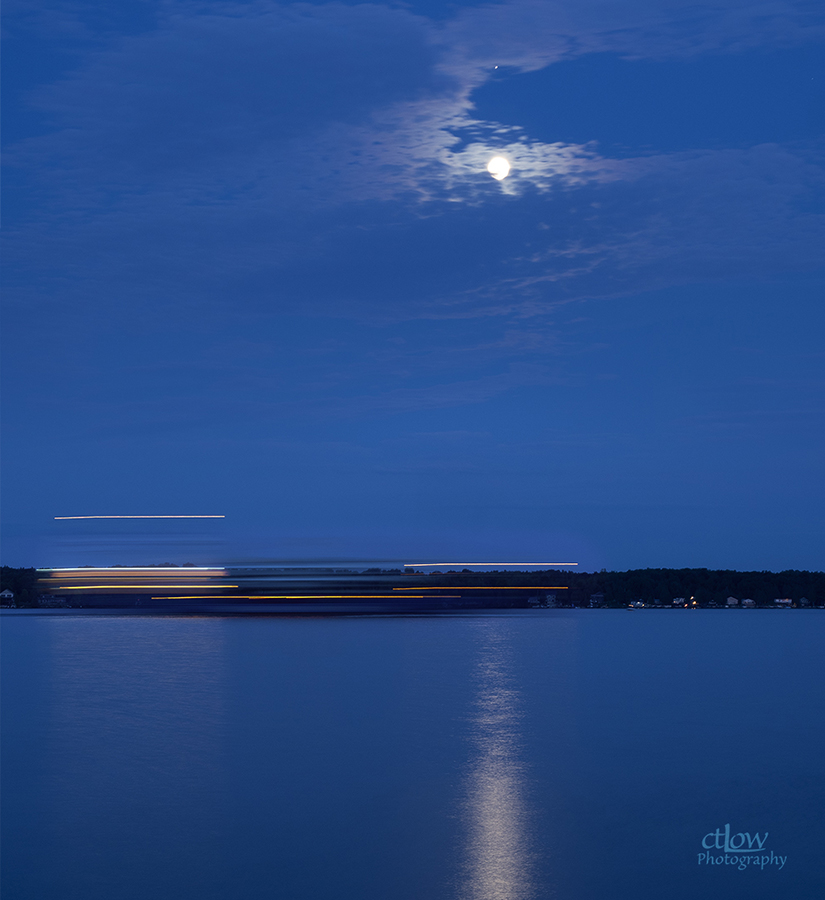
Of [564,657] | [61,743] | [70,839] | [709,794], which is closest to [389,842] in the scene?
[70,839]

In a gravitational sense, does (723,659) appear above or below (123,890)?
below

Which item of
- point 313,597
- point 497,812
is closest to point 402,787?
point 497,812

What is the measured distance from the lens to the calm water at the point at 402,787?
1202cm

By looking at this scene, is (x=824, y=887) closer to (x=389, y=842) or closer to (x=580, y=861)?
(x=580, y=861)

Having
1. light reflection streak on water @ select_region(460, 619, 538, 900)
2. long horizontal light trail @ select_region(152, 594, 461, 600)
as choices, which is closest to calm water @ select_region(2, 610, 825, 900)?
light reflection streak on water @ select_region(460, 619, 538, 900)

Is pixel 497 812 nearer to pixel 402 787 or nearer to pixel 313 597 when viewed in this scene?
pixel 402 787

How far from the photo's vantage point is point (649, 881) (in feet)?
39.2

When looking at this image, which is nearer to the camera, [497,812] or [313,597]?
[497,812]

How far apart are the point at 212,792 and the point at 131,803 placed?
150 cm

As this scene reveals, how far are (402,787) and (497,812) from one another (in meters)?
2.49

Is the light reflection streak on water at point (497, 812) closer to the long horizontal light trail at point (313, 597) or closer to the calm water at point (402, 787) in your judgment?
the calm water at point (402, 787)

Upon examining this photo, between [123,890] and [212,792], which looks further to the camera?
[212,792]

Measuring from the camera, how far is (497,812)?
15.1 meters

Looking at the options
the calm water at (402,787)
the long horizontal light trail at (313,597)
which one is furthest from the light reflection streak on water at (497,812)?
the long horizontal light trail at (313,597)
